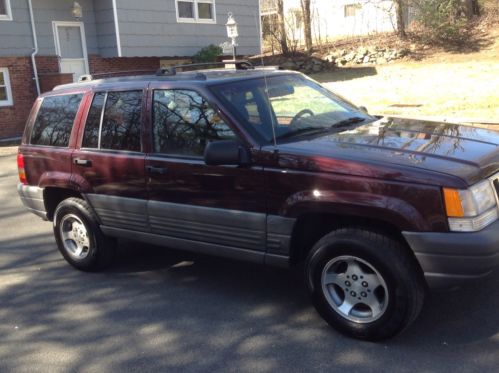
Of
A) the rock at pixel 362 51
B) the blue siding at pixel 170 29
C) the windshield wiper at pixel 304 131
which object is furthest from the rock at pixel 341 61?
the windshield wiper at pixel 304 131

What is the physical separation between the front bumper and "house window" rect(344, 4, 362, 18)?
29.9m

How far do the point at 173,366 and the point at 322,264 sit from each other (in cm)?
119

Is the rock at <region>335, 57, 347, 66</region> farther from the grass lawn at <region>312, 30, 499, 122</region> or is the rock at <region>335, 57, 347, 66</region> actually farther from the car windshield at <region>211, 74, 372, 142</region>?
the car windshield at <region>211, 74, 372, 142</region>

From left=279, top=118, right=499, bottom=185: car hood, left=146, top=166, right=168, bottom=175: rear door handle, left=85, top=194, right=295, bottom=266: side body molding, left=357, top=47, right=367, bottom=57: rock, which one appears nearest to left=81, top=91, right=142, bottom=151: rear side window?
left=146, top=166, right=168, bottom=175: rear door handle

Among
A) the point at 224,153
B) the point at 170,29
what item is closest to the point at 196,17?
the point at 170,29

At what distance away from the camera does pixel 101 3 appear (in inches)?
707

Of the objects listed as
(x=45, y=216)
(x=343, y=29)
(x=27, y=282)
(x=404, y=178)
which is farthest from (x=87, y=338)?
(x=343, y=29)

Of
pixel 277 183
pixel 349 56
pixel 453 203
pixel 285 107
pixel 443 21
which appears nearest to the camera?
pixel 453 203

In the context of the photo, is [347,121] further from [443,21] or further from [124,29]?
[443,21]

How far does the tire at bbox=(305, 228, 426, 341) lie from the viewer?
3.57 metres

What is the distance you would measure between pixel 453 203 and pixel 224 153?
1.54 meters

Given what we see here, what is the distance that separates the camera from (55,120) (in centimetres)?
551

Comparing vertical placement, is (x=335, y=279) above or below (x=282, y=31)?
below

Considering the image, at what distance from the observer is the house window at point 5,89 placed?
1659cm
